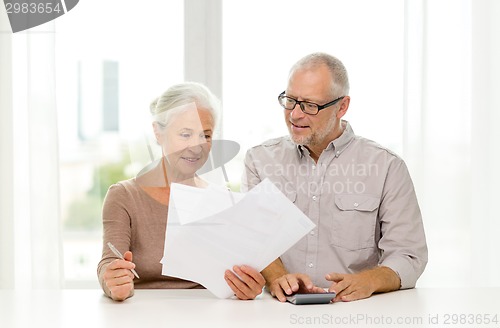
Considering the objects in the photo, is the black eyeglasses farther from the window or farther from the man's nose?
the window

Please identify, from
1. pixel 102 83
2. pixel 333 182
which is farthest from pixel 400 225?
pixel 102 83

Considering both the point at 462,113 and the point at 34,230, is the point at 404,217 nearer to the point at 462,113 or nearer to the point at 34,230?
the point at 462,113

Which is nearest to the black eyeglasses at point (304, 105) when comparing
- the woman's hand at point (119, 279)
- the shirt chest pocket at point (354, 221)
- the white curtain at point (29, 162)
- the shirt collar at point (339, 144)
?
the shirt collar at point (339, 144)

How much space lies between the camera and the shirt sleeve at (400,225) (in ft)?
6.66

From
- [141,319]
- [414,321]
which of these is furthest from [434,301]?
[141,319]

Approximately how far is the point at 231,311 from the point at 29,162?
1.59 metres

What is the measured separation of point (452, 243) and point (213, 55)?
132 centimetres

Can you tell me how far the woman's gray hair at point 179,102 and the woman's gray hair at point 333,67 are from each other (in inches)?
11.4

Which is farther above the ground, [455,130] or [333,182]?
[455,130]

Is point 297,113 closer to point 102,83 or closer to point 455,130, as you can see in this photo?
point 455,130

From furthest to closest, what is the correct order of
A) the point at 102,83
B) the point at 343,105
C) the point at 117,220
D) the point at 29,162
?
the point at 102,83 → the point at 29,162 → the point at 343,105 → the point at 117,220

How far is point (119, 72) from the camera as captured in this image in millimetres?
2998

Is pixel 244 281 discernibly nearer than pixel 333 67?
Yes

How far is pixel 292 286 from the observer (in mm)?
1720
